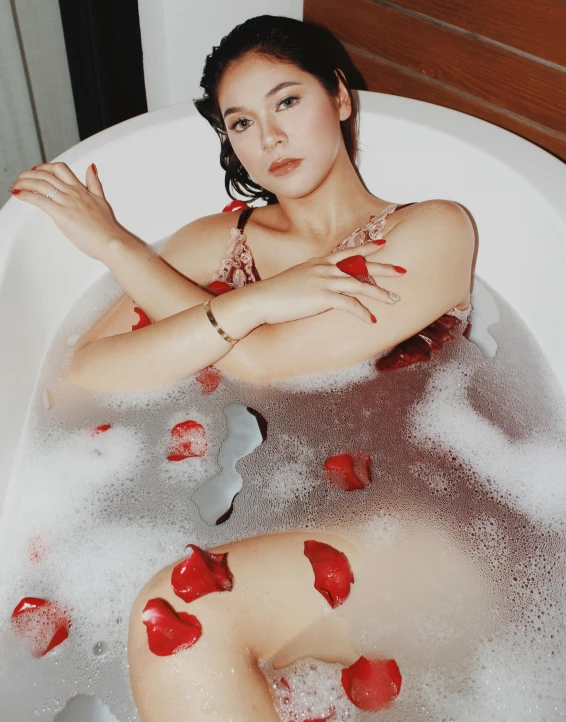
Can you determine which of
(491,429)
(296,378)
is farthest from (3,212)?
(491,429)

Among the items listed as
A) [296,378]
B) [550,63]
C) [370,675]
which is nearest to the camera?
[370,675]

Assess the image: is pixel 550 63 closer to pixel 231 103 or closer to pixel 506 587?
pixel 231 103

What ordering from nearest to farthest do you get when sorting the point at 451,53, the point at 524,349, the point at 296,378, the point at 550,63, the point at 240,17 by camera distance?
the point at 296,378 → the point at 524,349 → the point at 550,63 → the point at 451,53 → the point at 240,17

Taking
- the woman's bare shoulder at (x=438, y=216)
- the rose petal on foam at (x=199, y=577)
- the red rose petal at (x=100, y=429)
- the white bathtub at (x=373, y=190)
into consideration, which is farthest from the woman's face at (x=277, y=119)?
the rose petal on foam at (x=199, y=577)

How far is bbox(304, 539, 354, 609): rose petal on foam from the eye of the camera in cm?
111

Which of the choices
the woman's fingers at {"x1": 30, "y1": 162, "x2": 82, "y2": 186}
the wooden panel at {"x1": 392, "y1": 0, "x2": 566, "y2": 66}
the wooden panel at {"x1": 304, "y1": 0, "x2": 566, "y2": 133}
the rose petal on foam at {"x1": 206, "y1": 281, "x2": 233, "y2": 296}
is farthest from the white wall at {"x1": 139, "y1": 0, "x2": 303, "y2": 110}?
the rose petal on foam at {"x1": 206, "y1": 281, "x2": 233, "y2": 296}

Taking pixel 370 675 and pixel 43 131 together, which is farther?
pixel 43 131

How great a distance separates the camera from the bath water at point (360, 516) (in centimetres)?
110

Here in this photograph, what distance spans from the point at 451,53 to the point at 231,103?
0.99m

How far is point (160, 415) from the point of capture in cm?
144

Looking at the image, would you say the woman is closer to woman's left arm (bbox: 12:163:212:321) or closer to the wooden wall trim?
woman's left arm (bbox: 12:163:212:321)

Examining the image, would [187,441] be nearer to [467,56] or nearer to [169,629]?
[169,629]

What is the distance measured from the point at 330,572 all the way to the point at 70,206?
2.77ft

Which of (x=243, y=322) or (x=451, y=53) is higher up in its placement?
(x=451, y=53)
